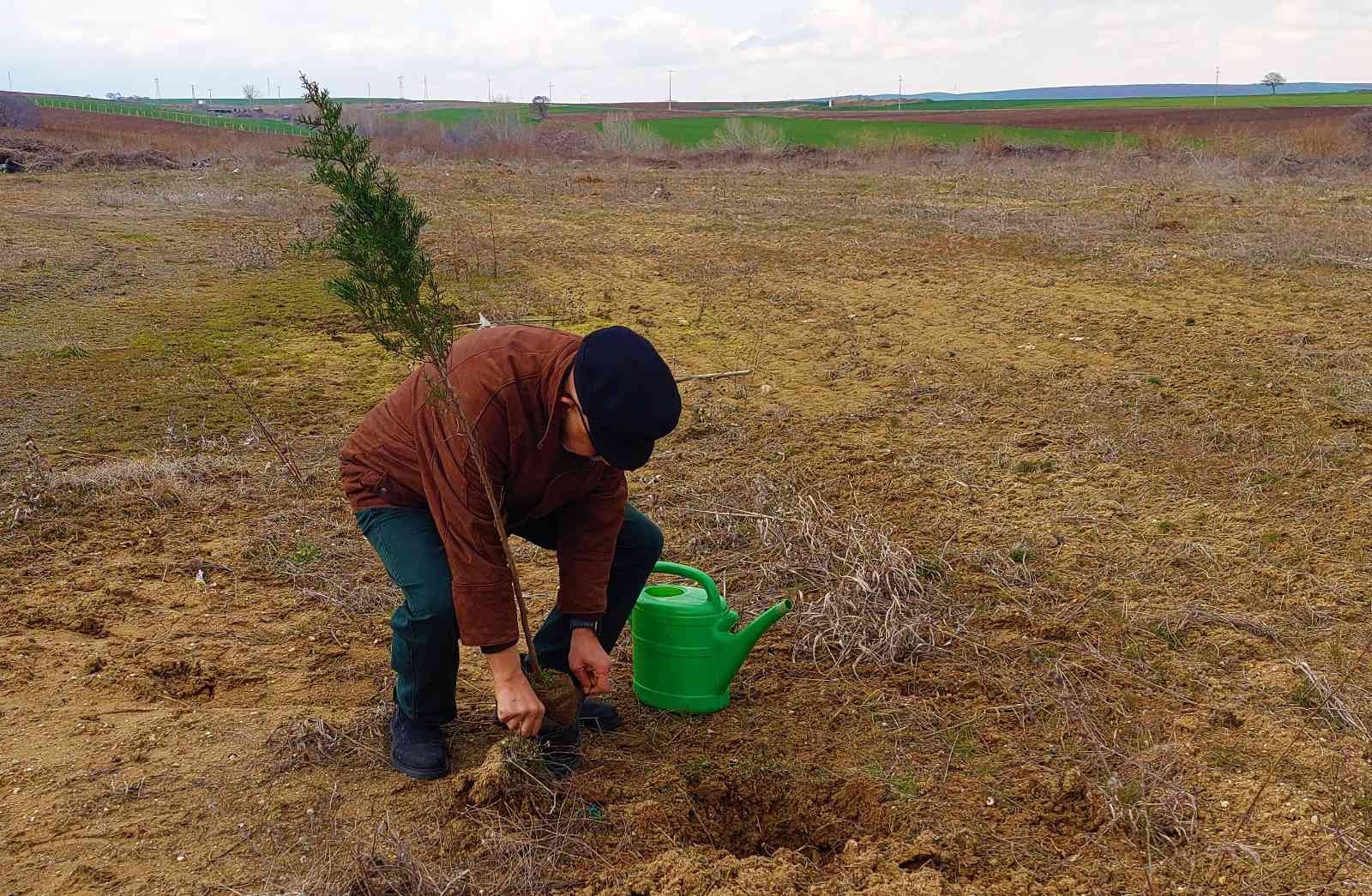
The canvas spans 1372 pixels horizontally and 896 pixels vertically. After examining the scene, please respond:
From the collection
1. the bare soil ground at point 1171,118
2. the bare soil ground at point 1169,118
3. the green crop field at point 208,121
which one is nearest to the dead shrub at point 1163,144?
the bare soil ground at point 1171,118

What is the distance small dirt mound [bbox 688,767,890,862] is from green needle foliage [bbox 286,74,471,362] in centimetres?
137

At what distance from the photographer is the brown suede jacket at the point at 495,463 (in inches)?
94.9

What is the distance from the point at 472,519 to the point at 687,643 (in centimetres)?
91

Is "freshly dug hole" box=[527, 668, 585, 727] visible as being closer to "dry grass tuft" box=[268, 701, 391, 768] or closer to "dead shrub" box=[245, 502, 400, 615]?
"dry grass tuft" box=[268, 701, 391, 768]

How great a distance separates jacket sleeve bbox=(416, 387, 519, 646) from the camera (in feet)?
7.90

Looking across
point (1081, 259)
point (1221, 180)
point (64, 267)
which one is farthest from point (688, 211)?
point (1221, 180)

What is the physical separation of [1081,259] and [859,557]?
7.27m

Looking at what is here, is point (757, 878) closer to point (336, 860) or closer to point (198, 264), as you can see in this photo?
point (336, 860)

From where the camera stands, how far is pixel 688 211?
14906 millimetres

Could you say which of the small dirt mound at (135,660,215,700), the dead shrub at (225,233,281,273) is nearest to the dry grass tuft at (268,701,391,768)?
the small dirt mound at (135,660,215,700)

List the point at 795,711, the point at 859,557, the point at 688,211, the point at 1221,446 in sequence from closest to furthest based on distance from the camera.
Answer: the point at 795,711, the point at 859,557, the point at 1221,446, the point at 688,211

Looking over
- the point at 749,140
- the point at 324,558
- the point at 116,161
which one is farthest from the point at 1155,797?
the point at 749,140

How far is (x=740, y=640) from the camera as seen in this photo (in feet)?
10.0

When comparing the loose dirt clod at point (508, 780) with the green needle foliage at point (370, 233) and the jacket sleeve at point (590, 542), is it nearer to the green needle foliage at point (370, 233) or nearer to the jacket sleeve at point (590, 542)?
the jacket sleeve at point (590, 542)
